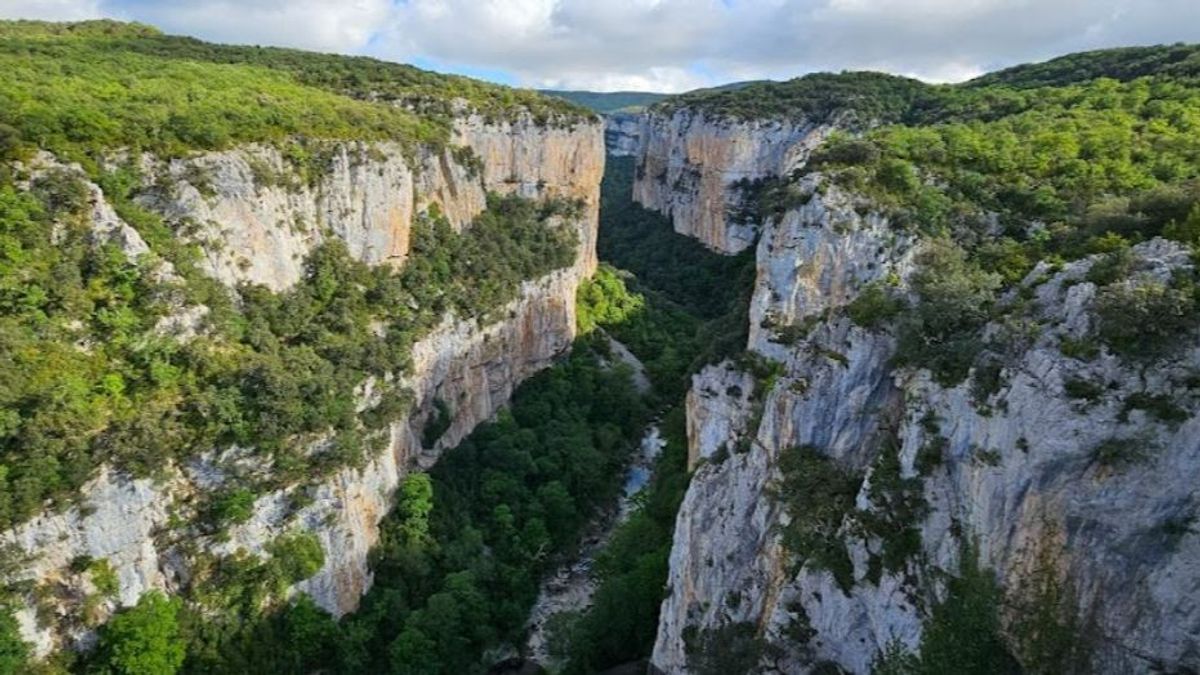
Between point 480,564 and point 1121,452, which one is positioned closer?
point 1121,452

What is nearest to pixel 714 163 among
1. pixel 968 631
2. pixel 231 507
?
pixel 231 507

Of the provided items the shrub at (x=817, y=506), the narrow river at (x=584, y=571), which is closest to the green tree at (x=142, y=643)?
the narrow river at (x=584, y=571)

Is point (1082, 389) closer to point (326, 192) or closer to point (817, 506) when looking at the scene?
point (817, 506)

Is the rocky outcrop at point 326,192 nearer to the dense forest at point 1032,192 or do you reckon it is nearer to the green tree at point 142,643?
the green tree at point 142,643

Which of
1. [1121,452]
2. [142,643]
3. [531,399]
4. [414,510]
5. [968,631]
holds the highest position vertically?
[1121,452]

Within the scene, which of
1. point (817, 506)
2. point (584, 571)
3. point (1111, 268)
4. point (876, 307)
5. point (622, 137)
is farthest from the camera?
point (622, 137)

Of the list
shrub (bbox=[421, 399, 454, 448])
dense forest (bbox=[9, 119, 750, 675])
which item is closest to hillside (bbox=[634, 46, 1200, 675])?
dense forest (bbox=[9, 119, 750, 675])
